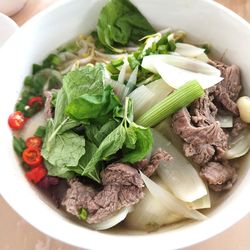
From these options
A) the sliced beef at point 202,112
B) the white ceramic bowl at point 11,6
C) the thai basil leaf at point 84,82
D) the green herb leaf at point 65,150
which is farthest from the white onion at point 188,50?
the white ceramic bowl at point 11,6

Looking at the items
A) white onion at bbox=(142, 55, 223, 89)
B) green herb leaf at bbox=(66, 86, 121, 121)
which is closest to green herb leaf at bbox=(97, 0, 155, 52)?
white onion at bbox=(142, 55, 223, 89)

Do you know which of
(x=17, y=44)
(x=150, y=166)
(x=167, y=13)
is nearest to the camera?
(x=150, y=166)

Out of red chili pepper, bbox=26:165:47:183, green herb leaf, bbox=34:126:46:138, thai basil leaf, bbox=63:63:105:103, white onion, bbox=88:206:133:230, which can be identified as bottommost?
white onion, bbox=88:206:133:230

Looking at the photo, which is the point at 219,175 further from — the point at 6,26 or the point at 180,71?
the point at 6,26

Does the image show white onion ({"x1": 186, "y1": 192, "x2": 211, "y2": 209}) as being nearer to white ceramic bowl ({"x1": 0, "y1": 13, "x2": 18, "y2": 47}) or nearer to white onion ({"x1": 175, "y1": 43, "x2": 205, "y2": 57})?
white onion ({"x1": 175, "y1": 43, "x2": 205, "y2": 57})

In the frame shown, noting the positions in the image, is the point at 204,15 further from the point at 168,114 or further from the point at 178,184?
the point at 178,184

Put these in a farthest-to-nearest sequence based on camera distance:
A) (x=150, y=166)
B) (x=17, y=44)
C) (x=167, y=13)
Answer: (x=167, y=13)
(x=17, y=44)
(x=150, y=166)

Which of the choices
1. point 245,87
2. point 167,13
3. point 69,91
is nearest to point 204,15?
point 167,13
